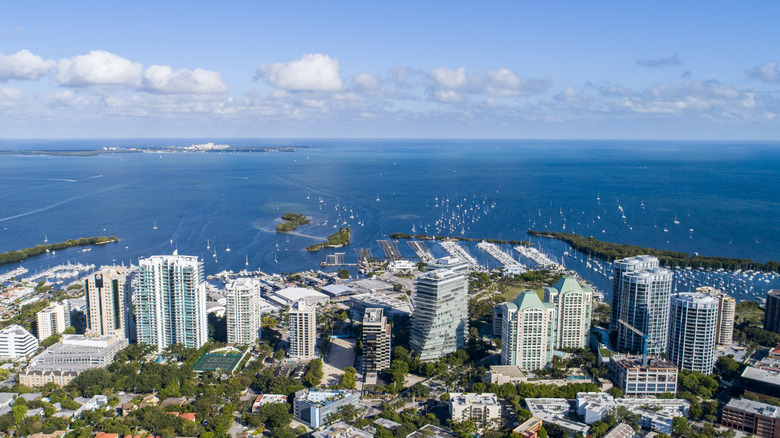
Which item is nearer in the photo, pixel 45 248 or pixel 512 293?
pixel 512 293

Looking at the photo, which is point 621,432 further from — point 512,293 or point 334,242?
point 334,242

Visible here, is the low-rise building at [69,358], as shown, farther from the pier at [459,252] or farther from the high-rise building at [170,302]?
the pier at [459,252]

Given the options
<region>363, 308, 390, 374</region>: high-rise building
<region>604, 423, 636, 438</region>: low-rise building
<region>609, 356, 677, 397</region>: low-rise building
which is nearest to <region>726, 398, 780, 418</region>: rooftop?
<region>609, 356, 677, 397</region>: low-rise building

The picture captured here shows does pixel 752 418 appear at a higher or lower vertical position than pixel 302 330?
lower

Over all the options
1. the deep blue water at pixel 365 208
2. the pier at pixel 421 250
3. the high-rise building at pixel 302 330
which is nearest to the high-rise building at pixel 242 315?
the high-rise building at pixel 302 330

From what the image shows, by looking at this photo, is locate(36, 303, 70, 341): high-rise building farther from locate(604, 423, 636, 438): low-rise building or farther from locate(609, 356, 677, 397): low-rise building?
locate(609, 356, 677, 397): low-rise building

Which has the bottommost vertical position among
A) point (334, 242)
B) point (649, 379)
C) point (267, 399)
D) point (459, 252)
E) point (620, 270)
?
point (267, 399)

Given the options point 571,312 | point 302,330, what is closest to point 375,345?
point 302,330
